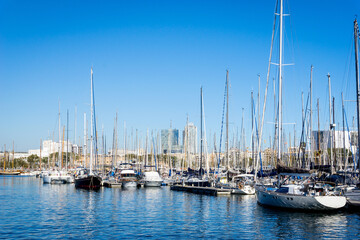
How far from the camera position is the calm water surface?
94.3 feet

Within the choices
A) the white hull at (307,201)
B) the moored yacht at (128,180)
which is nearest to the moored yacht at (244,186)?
the white hull at (307,201)

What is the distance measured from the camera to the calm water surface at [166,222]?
2873cm

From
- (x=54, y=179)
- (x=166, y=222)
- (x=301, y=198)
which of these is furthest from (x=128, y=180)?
(x=301, y=198)

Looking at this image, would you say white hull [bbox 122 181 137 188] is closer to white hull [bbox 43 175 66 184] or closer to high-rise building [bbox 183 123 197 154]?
high-rise building [bbox 183 123 197 154]

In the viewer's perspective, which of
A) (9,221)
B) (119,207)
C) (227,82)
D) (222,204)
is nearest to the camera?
(9,221)

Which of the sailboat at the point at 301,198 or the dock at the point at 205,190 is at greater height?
the sailboat at the point at 301,198

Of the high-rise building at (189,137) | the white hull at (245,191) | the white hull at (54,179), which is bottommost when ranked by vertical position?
the white hull at (54,179)

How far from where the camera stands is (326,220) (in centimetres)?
3488

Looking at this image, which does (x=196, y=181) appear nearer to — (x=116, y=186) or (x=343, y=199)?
(x=116, y=186)

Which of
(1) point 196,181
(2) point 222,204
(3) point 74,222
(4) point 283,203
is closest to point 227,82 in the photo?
(1) point 196,181

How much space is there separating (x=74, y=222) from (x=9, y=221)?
5.30 meters

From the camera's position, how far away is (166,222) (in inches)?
1350

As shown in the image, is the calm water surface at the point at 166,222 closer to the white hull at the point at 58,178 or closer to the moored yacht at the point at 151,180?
the moored yacht at the point at 151,180

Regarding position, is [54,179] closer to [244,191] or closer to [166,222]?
[244,191]
